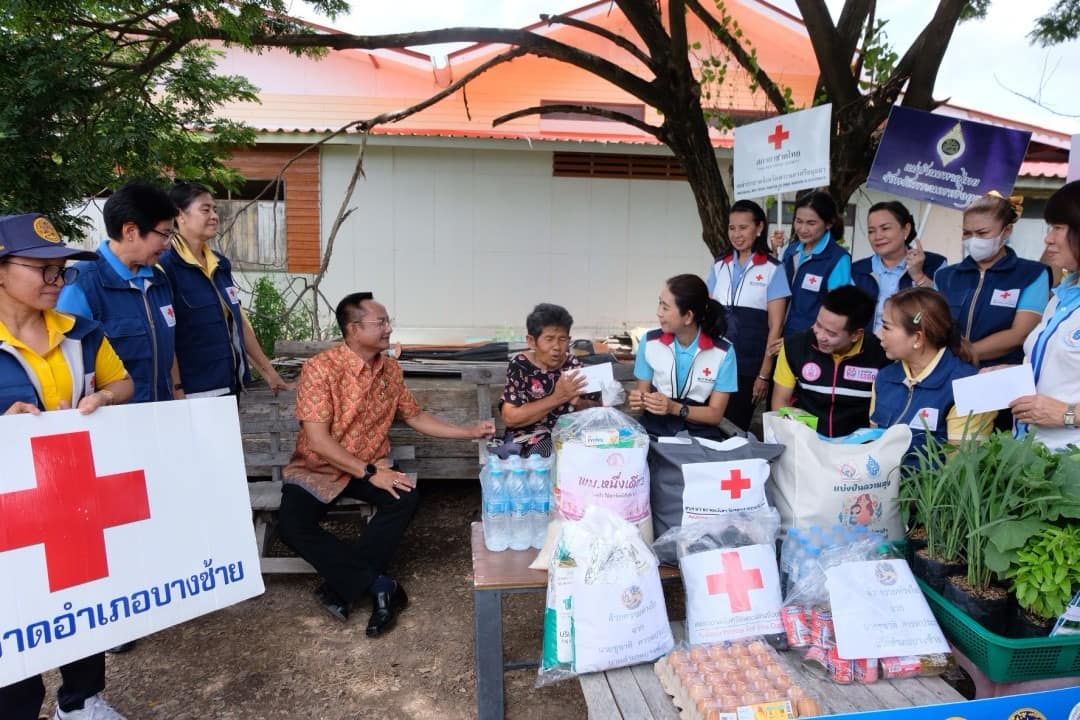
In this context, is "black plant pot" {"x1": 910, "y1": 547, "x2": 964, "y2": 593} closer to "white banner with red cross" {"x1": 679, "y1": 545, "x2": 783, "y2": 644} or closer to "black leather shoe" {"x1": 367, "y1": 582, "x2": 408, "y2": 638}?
"white banner with red cross" {"x1": 679, "y1": 545, "x2": 783, "y2": 644}

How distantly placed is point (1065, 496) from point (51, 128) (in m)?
4.82

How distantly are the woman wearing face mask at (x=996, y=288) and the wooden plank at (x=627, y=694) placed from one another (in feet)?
7.53

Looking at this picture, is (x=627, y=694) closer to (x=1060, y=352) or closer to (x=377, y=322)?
(x=1060, y=352)

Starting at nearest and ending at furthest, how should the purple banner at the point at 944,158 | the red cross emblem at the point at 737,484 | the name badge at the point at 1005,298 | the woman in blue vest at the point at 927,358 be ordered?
1. the red cross emblem at the point at 737,484
2. the woman in blue vest at the point at 927,358
3. the name badge at the point at 1005,298
4. the purple banner at the point at 944,158

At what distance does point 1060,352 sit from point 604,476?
1.69 metres

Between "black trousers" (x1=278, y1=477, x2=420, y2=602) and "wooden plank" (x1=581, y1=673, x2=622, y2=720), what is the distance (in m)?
1.57

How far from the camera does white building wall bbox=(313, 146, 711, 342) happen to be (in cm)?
885

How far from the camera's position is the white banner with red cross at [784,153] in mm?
4148

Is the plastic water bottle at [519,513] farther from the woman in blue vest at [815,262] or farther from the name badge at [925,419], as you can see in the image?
the woman in blue vest at [815,262]

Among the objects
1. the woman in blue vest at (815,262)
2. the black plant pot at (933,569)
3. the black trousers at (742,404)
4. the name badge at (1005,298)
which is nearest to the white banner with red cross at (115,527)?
the black plant pot at (933,569)

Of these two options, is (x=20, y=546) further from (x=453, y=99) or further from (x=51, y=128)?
(x=453, y=99)

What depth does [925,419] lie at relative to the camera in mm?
2641

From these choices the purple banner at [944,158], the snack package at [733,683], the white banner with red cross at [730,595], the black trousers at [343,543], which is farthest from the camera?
the purple banner at [944,158]

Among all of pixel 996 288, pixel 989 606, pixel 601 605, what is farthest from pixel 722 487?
pixel 996 288
